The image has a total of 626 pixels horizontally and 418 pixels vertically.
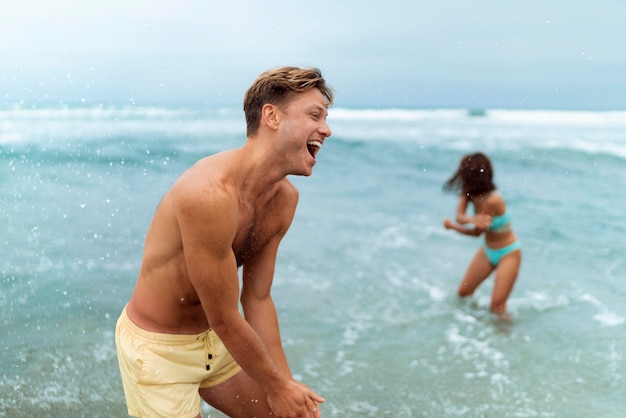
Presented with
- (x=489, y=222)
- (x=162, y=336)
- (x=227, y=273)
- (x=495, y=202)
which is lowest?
(x=489, y=222)

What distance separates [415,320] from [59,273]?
3.79 m

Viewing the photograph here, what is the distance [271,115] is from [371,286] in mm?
5913

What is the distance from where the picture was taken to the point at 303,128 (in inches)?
103

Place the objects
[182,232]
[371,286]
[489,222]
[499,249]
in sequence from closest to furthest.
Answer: [182,232], [489,222], [499,249], [371,286]

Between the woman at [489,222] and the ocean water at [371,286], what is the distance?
16.2 inches

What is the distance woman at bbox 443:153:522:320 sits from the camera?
21.3 ft

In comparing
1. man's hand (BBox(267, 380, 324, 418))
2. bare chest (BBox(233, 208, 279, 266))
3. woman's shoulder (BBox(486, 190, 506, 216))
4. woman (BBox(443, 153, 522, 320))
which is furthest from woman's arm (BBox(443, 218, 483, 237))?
man's hand (BBox(267, 380, 324, 418))

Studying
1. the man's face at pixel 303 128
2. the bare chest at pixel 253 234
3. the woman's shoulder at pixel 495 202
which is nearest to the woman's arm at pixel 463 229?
the woman's shoulder at pixel 495 202

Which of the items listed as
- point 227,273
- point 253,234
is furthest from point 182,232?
point 253,234

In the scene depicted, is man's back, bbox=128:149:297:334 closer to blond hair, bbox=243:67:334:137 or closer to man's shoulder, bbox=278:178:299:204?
man's shoulder, bbox=278:178:299:204

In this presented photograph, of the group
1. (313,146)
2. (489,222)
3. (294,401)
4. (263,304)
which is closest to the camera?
(313,146)

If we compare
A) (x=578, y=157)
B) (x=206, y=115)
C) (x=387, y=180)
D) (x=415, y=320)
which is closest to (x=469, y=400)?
(x=415, y=320)

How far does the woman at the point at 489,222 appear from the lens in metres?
6.49

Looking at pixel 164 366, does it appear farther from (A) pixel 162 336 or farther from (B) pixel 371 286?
(B) pixel 371 286
